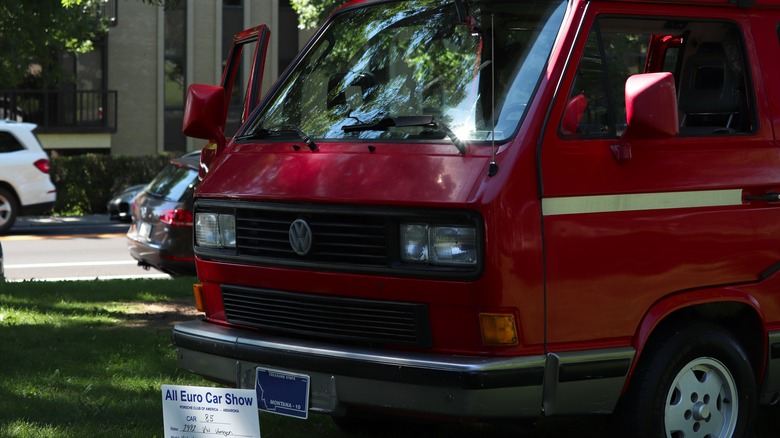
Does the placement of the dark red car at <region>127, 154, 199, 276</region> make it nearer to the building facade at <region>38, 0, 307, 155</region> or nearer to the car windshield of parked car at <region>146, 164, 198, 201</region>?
the car windshield of parked car at <region>146, 164, 198, 201</region>

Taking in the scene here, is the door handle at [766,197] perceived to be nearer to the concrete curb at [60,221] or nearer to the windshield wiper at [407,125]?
the windshield wiper at [407,125]

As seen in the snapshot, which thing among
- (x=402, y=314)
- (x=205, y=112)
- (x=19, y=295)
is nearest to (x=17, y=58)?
(x=19, y=295)

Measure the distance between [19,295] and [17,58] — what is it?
1469 centimetres

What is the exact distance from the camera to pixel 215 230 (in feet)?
20.3

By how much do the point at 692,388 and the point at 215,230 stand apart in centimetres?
240

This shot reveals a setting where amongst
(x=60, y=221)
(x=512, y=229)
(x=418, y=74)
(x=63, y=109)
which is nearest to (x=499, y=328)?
(x=512, y=229)

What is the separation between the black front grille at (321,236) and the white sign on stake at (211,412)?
0.81 m

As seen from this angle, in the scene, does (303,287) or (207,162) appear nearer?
(303,287)

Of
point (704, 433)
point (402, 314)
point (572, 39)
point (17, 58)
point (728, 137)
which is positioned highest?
point (17, 58)

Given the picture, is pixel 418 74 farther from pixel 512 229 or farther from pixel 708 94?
pixel 708 94

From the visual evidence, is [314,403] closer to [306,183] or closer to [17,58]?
[306,183]

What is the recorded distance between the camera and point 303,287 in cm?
572

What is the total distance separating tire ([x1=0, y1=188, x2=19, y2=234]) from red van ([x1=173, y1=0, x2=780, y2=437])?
17609 millimetres

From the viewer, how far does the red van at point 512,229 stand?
208 inches
